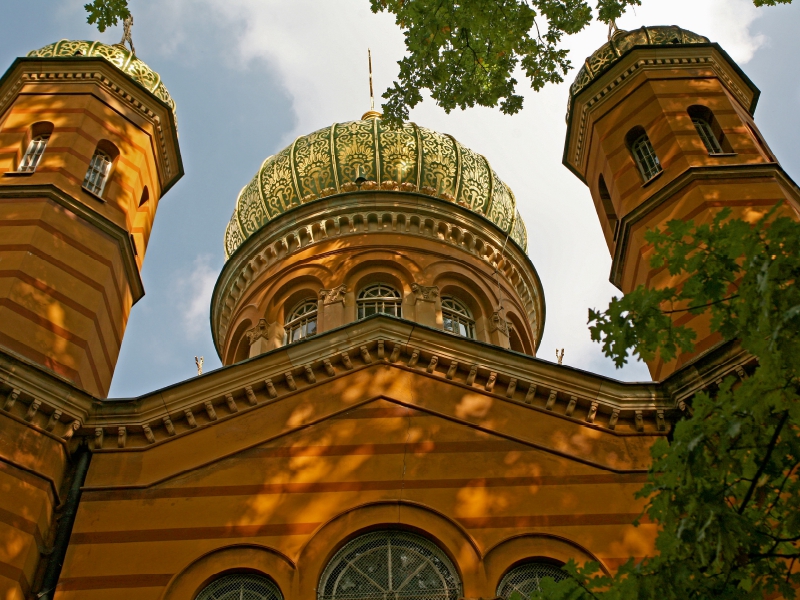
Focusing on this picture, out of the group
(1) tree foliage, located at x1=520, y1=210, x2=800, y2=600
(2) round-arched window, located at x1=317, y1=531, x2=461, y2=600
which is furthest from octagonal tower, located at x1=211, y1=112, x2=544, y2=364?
(1) tree foliage, located at x1=520, y1=210, x2=800, y2=600

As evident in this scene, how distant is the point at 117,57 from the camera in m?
15.8

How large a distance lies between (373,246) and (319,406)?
23.4ft

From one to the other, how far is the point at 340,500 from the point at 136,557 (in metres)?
2.19

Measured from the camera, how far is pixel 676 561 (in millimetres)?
5312

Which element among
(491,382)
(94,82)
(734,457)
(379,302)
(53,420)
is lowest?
(734,457)

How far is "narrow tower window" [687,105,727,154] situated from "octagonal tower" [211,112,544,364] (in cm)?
505

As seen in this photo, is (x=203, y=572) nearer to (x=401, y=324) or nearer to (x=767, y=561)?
Result: (x=401, y=324)

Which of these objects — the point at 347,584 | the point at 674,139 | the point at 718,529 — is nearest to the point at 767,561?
the point at 718,529

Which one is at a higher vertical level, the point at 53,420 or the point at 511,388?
the point at 511,388

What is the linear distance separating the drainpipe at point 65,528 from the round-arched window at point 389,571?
107 inches

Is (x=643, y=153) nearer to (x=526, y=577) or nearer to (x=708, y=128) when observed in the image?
(x=708, y=128)

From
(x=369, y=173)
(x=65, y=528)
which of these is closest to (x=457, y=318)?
(x=369, y=173)

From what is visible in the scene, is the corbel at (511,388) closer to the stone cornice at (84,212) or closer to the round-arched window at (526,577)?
the round-arched window at (526,577)

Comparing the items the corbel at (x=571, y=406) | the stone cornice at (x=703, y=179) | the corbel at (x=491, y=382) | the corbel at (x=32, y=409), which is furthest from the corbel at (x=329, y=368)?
the stone cornice at (x=703, y=179)
